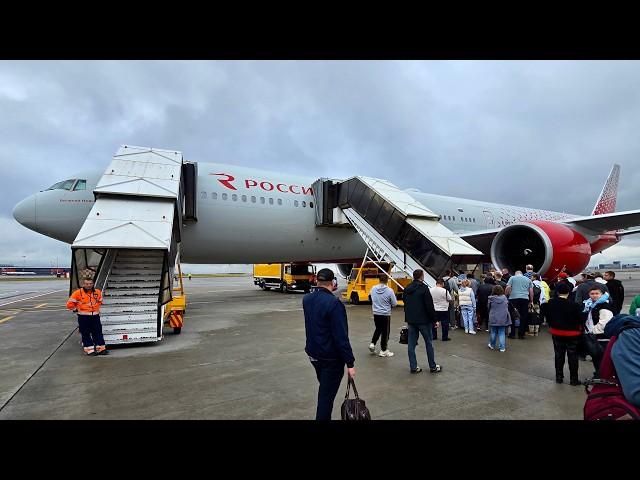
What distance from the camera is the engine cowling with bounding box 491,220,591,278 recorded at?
11648 millimetres

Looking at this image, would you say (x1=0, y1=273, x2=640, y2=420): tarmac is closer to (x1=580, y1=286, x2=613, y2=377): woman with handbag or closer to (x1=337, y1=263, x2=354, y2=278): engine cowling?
(x1=580, y1=286, x2=613, y2=377): woman with handbag

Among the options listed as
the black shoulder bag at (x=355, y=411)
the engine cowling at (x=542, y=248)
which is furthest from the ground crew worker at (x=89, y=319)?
the engine cowling at (x=542, y=248)

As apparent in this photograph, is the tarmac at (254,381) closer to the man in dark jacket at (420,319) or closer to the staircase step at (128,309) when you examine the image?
the man in dark jacket at (420,319)

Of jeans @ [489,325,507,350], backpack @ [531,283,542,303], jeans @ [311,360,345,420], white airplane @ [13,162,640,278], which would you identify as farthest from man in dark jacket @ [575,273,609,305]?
jeans @ [311,360,345,420]

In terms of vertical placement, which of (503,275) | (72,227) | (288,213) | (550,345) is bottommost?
(550,345)

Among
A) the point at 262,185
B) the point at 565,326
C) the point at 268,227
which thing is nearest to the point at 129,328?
the point at 268,227

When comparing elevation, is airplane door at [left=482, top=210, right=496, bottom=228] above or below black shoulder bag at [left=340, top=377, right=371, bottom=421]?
above

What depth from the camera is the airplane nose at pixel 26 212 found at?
401 inches

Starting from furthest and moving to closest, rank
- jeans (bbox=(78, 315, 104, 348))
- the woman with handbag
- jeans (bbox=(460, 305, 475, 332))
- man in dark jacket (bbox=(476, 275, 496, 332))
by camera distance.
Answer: man in dark jacket (bbox=(476, 275, 496, 332)) < jeans (bbox=(460, 305, 475, 332)) < jeans (bbox=(78, 315, 104, 348)) < the woman with handbag
